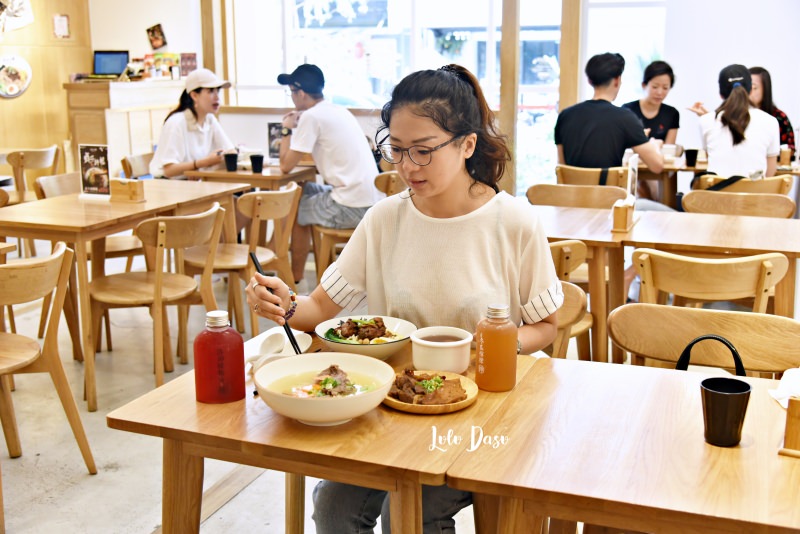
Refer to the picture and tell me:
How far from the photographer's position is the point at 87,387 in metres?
3.55

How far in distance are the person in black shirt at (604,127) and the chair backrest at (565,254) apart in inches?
89.0

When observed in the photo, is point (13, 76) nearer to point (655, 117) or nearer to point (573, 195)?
point (655, 117)

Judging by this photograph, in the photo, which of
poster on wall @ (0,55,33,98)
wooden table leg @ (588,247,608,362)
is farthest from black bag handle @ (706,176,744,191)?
poster on wall @ (0,55,33,98)

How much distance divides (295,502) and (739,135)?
4.16 m

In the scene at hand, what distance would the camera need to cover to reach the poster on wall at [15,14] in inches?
356

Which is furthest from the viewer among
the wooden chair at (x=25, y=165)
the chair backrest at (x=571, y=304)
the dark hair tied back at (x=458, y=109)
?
the wooden chair at (x=25, y=165)

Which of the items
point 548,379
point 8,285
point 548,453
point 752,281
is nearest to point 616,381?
point 548,379

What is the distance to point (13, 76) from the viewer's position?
9.16 meters

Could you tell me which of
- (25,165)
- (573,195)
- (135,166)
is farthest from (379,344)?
(25,165)

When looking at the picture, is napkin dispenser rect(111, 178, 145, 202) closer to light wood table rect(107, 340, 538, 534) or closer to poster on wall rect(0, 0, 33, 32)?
light wood table rect(107, 340, 538, 534)

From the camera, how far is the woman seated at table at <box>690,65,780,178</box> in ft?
17.3

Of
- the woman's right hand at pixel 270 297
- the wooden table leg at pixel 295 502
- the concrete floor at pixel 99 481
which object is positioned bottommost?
the concrete floor at pixel 99 481

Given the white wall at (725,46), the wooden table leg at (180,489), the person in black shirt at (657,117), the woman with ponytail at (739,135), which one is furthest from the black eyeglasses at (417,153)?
the white wall at (725,46)

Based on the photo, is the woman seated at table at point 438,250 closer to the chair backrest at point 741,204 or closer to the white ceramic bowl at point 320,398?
the white ceramic bowl at point 320,398
